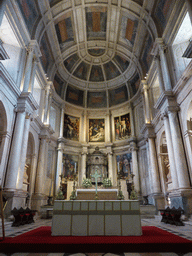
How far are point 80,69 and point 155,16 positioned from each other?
33.2 feet

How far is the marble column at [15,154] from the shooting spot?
8977 mm

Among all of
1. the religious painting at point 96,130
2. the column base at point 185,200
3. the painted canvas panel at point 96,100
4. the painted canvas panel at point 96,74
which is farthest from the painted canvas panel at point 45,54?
the column base at point 185,200

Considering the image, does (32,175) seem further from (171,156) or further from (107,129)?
(107,129)

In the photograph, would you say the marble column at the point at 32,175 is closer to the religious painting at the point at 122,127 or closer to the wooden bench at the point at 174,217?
the wooden bench at the point at 174,217

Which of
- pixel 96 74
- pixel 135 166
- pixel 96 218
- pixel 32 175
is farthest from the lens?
pixel 96 74

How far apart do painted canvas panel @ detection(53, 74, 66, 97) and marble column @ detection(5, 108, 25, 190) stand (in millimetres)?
9566

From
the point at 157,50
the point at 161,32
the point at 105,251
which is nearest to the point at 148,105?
the point at 157,50

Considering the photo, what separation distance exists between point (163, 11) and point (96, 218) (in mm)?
13427

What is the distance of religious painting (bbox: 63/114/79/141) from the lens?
19.5 metres

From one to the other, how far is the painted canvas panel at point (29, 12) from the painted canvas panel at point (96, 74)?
947 centimetres

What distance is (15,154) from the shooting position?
374 inches

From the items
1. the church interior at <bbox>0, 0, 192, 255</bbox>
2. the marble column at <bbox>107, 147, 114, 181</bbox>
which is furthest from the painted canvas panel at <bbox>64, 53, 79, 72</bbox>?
the marble column at <bbox>107, 147, 114, 181</bbox>

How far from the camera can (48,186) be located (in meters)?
15.8

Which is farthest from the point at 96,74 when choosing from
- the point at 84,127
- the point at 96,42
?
the point at 84,127
